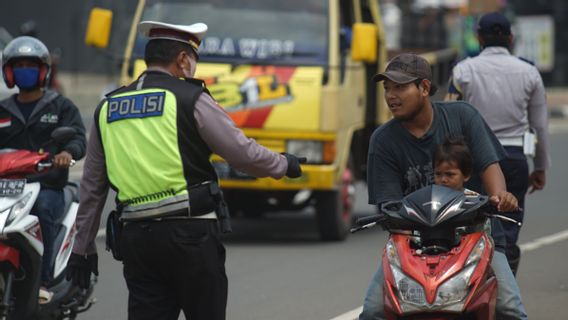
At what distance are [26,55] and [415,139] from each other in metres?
2.81

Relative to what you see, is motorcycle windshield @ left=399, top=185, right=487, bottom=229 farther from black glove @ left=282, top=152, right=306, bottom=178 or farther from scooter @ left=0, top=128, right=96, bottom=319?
scooter @ left=0, top=128, right=96, bottom=319

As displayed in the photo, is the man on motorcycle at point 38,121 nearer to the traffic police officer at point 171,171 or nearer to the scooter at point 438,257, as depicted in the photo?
the traffic police officer at point 171,171

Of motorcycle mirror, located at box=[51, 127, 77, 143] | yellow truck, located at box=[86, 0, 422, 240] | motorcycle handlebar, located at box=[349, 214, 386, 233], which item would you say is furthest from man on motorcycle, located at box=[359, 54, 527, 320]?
yellow truck, located at box=[86, 0, 422, 240]

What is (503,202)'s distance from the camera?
611 cm

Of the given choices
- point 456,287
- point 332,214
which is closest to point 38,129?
point 456,287

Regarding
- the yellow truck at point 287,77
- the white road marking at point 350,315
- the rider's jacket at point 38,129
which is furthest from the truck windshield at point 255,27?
the rider's jacket at point 38,129

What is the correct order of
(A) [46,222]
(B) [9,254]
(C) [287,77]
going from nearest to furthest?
(B) [9,254], (A) [46,222], (C) [287,77]

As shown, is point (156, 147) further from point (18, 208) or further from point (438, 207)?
point (18, 208)

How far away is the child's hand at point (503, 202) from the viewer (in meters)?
6.04

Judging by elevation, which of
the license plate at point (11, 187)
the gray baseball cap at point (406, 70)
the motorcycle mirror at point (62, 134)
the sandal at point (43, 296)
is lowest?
the sandal at point (43, 296)

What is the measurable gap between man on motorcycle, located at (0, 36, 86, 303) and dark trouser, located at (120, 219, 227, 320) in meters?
2.39

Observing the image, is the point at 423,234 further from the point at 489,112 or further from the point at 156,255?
the point at 489,112

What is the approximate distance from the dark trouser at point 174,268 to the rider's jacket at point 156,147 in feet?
0.30

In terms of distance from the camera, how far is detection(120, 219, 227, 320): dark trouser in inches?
227
